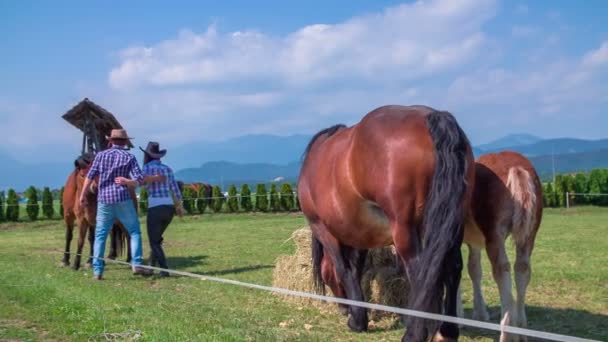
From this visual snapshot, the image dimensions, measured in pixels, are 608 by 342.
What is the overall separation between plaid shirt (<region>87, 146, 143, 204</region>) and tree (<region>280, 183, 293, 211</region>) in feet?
69.4

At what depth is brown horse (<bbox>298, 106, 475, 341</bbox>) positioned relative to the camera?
392 centimetres

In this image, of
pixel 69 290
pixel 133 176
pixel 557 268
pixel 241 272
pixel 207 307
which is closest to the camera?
pixel 207 307

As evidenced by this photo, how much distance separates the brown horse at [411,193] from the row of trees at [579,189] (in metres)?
26.3

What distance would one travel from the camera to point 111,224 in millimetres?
8484

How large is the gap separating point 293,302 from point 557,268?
4.76m

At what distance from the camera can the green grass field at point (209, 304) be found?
5020 mm

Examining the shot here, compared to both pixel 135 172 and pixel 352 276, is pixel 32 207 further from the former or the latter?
pixel 352 276

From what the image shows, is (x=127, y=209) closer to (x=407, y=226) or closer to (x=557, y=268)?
(x=407, y=226)

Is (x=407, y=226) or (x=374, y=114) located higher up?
(x=374, y=114)

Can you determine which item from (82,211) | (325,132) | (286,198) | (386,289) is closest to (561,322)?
(386,289)

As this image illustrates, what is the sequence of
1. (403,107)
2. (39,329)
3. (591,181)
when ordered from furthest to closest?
(591,181), (39,329), (403,107)

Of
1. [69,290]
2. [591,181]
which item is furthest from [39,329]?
[591,181]

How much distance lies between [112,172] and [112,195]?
0.33 m

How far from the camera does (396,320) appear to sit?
19.2 feet
